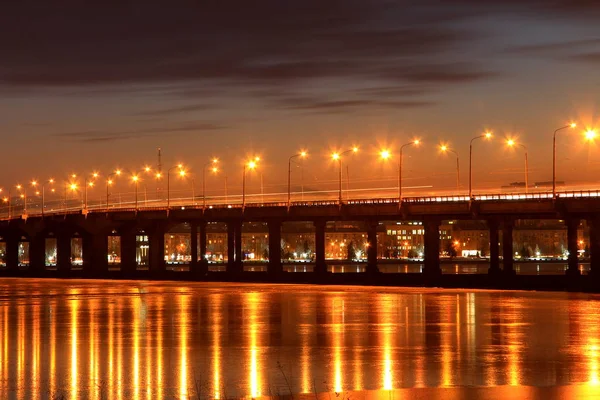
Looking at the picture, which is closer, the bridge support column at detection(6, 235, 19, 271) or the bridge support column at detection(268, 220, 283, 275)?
the bridge support column at detection(268, 220, 283, 275)

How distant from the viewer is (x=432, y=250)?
131 meters

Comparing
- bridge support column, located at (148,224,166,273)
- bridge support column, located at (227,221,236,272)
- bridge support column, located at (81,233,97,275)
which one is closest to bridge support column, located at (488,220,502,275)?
bridge support column, located at (227,221,236,272)

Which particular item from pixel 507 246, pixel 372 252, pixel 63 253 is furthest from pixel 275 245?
pixel 63 253

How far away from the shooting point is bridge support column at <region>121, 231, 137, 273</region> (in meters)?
154

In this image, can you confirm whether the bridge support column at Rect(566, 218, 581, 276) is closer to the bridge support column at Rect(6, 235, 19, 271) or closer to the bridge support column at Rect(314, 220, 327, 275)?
the bridge support column at Rect(314, 220, 327, 275)

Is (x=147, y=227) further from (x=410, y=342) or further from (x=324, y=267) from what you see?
(x=410, y=342)

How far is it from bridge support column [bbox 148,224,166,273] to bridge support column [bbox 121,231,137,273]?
2.93m

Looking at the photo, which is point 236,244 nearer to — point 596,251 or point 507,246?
point 507,246

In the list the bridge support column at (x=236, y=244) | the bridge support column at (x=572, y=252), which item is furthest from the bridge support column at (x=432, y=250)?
the bridge support column at (x=236, y=244)

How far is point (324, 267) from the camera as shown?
5266 inches

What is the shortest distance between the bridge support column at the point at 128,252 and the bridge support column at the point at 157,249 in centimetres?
293

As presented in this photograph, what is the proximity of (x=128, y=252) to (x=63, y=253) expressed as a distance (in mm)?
19215

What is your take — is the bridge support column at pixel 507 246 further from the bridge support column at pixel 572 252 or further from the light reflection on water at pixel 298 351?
the light reflection on water at pixel 298 351

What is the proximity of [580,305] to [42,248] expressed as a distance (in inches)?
5313
